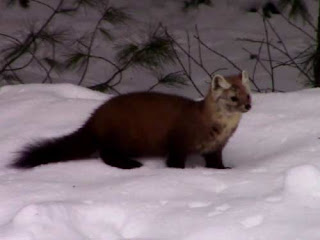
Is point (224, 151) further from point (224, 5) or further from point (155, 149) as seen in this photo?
point (224, 5)

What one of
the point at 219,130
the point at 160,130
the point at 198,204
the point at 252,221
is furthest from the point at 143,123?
the point at 252,221

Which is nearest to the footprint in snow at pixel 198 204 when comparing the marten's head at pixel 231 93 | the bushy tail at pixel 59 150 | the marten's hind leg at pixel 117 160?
the marten's hind leg at pixel 117 160

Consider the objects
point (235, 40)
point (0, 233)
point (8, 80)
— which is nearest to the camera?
point (0, 233)

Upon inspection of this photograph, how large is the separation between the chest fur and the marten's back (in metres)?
0.10

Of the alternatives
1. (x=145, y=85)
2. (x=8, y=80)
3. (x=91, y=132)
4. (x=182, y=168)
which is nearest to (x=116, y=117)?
(x=91, y=132)

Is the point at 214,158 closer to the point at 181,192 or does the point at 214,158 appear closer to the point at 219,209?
the point at 181,192

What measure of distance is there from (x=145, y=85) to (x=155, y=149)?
2851 millimetres

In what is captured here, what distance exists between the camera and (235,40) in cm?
733

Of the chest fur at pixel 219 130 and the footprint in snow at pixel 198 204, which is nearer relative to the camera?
the footprint in snow at pixel 198 204

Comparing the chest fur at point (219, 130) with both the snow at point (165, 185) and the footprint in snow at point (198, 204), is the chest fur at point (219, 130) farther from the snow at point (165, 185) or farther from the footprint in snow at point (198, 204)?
the footprint in snow at point (198, 204)

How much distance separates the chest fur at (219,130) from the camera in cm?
368

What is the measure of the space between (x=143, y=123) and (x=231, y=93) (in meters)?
0.39

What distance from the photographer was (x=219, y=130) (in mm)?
3686

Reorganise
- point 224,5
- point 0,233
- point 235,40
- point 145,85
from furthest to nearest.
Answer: point 224,5, point 235,40, point 145,85, point 0,233
